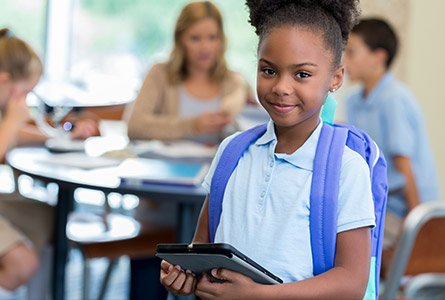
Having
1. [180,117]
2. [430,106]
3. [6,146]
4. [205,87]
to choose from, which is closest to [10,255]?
[6,146]

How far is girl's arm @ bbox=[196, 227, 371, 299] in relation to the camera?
1000 mm

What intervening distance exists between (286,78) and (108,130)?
7.08ft

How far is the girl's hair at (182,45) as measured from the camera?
286 centimetres

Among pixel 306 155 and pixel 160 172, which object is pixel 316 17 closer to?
pixel 306 155

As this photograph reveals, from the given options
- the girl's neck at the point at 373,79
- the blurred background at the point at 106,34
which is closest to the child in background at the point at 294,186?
the girl's neck at the point at 373,79

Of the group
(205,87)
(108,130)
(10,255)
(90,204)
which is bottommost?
(90,204)

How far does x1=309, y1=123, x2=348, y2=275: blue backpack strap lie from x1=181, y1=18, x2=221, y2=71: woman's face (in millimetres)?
1885

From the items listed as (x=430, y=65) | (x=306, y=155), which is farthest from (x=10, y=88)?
(x=430, y=65)

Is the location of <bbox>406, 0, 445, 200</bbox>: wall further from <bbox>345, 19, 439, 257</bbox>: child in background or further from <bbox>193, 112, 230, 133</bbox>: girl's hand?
<bbox>193, 112, 230, 133</bbox>: girl's hand

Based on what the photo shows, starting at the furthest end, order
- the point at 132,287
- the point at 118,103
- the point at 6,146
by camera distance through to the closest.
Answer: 1. the point at 118,103
2. the point at 132,287
3. the point at 6,146

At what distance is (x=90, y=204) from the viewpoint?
4.57 m

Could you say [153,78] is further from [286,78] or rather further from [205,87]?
[286,78]

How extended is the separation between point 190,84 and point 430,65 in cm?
196

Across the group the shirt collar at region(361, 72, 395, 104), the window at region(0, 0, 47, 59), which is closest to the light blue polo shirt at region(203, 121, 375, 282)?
the shirt collar at region(361, 72, 395, 104)
